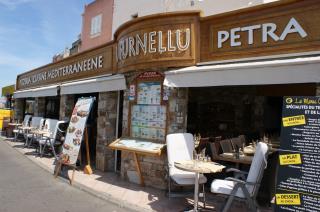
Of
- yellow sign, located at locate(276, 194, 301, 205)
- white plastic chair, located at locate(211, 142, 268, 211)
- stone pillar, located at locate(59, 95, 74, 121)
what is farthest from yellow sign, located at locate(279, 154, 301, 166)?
stone pillar, located at locate(59, 95, 74, 121)

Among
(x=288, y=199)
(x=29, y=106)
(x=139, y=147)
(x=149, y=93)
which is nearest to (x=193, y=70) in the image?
(x=149, y=93)

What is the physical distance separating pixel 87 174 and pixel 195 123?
18.1 feet

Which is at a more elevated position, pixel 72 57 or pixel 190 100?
pixel 72 57

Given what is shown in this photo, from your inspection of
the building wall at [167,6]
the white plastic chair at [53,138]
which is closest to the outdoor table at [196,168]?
the building wall at [167,6]

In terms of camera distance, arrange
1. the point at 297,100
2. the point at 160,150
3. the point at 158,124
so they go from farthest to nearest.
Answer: the point at 158,124 < the point at 160,150 < the point at 297,100

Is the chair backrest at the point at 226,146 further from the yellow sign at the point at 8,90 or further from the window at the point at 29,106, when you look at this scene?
the yellow sign at the point at 8,90

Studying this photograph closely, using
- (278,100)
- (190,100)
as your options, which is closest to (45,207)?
(190,100)

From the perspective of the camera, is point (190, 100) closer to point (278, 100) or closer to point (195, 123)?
point (195, 123)

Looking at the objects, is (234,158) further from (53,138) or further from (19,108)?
(19,108)

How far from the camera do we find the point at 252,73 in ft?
19.4

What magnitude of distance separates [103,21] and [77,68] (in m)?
10.1

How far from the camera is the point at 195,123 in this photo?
13312mm

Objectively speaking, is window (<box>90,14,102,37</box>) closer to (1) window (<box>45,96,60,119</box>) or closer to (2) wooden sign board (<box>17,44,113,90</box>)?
(2) wooden sign board (<box>17,44,113,90</box>)

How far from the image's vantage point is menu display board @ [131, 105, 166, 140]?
7.86 m
